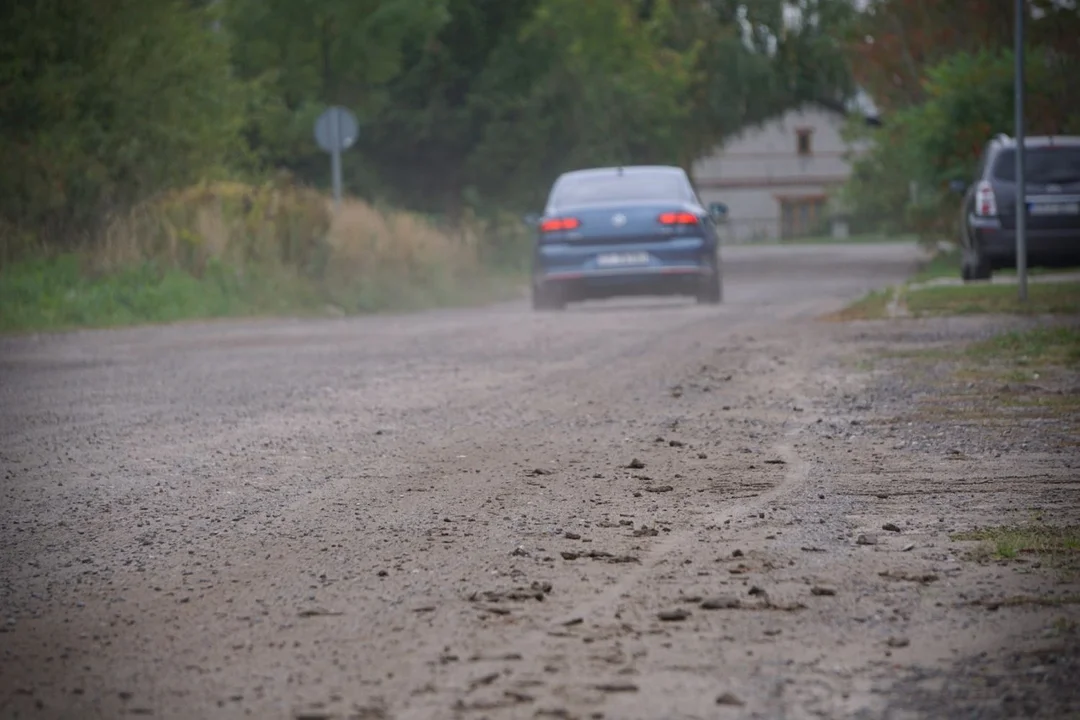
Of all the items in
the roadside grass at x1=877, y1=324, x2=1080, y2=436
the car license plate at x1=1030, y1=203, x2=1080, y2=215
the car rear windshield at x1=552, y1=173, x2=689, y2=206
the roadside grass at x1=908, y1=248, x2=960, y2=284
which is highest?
the car rear windshield at x1=552, y1=173, x2=689, y2=206

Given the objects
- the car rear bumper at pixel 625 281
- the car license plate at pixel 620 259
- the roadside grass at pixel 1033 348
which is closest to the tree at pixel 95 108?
the car rear bumper at pixel 625 281

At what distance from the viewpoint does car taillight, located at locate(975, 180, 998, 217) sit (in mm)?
Answer: 22750

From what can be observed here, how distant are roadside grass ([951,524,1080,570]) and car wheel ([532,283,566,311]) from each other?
51.6 feet

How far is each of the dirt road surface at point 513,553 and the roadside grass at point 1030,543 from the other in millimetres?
128

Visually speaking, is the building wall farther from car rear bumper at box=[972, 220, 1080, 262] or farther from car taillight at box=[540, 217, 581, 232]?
car taillight at box=[540, 217, 581, 232]

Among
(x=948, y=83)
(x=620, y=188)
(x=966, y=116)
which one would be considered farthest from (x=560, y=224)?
(x=966, y=116)

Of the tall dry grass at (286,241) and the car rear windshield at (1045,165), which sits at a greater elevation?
the car rear windshield at (1045,165)

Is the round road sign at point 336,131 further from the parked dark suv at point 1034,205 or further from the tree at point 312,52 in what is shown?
the parked dark suv at point 1034,205

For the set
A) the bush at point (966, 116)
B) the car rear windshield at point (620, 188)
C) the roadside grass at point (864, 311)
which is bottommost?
the roadside grass at point (864, 311)

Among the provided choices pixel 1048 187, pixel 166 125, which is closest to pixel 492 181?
pixel 166 125

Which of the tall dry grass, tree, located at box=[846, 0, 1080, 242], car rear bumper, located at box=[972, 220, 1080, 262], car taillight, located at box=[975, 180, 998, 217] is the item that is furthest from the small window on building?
car taillight, located at box=[975, 180, 998, 217]

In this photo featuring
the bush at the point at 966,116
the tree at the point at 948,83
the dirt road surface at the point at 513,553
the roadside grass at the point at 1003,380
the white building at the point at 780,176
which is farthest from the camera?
the white building at the point at 780,176

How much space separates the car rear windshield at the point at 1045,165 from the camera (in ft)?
74.7

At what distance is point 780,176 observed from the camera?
107312 mm
